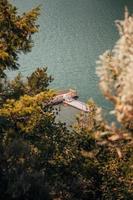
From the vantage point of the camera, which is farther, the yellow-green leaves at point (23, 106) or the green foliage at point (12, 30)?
the green foliage at point (12, 30)

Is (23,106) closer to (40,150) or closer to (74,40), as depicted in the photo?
(40,150)

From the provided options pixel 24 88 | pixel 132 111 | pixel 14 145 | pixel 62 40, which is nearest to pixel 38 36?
pixel 62 40

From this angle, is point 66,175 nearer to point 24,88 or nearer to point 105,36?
point 24,88

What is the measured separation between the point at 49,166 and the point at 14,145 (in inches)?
290

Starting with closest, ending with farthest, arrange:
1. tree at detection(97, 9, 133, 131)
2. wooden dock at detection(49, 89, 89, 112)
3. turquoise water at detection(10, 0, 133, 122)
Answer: tree at detection(97, 9, 133, 131) < wooden dock at detection(49, 89, 89, 112) < turquoise water at detection(10, 0, 133, 122)

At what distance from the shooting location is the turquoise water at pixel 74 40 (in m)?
93.9

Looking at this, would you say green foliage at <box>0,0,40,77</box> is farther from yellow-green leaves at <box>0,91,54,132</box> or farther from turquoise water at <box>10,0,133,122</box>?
turquoise water at <box>10,0,133,122</box>

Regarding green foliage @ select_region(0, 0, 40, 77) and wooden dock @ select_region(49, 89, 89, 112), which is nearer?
green foliage @ select_region(0, 0, 40, 77)

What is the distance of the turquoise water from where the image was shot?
93875mm

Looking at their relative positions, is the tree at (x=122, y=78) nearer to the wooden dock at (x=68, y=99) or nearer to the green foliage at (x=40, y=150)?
the green foliage at (x=40, y=150)

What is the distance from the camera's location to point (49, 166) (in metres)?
30.7

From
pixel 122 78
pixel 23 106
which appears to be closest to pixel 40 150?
pixel 23 106

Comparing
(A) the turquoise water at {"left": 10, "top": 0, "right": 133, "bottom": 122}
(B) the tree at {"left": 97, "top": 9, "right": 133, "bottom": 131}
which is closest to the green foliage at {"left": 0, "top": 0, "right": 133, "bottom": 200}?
(B) the tree at {"left": 97, "top": 9, "right": 133, "bottom": 131}

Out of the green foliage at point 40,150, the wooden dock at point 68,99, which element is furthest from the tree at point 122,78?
the wooden dock at point 68,99
